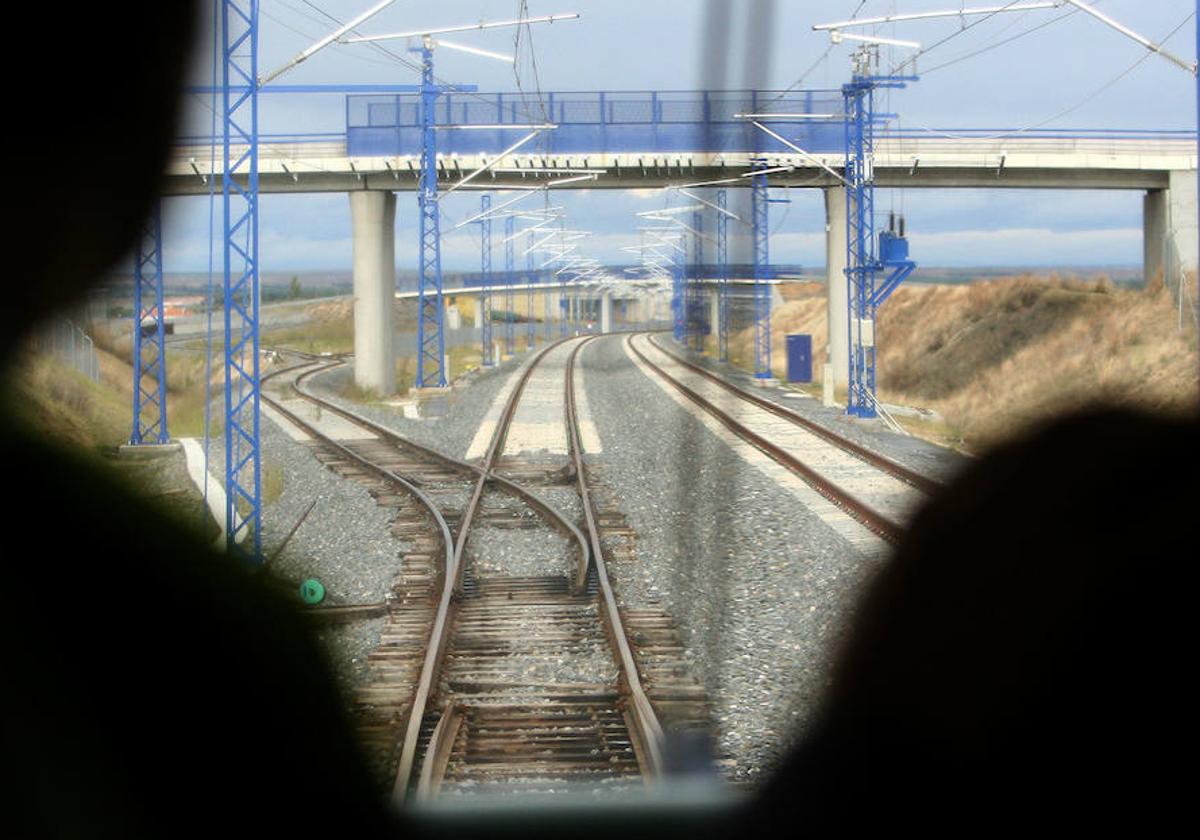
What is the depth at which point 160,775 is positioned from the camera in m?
5.38

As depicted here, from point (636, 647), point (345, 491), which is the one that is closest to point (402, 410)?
point (345, 491)

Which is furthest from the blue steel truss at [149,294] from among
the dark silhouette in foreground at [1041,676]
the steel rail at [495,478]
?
the dark silhouette in foreground at [1041,676]

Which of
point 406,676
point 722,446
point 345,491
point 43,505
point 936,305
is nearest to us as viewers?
point 406,676

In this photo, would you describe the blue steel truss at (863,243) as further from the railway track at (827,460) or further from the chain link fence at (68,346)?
the chain link fence at (68,346)

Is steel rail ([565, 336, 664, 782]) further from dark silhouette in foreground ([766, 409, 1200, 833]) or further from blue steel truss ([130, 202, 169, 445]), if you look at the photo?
blue steel truss ([130, 202, 169, 445])

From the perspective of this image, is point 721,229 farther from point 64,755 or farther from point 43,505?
point 64,755

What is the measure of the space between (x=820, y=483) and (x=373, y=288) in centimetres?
2030

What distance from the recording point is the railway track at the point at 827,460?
467 inches

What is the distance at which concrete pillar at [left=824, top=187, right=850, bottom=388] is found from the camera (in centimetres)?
2948

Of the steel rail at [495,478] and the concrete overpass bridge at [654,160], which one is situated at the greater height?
the concrete overpass bridge at [654,160]

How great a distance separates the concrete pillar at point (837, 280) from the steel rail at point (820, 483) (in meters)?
7.37

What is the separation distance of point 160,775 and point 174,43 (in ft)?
30.2

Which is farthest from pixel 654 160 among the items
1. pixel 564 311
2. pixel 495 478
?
pixel 564 311

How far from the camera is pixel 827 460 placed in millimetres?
15844
